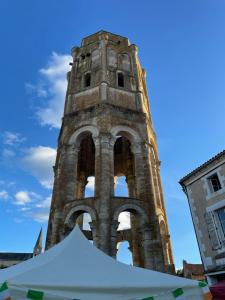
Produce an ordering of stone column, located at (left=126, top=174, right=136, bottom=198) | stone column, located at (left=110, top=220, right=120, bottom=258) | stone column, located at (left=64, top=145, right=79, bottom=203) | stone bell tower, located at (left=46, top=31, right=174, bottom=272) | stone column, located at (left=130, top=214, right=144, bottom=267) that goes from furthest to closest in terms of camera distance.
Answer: stone column, located at (left=126, top=174, right=136, bottom=198) → stone column, located at (left=130, top=214, right=144, bottom=267) → stone column, located at (left=64, top=145, right=79, bottom=203) → stone bell tower, located at (left=46, top=31, right=174, bottom=272) → stone column, located at (left=110, top=220, right=120, bottom=258)

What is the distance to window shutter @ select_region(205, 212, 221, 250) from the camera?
9.77 metres

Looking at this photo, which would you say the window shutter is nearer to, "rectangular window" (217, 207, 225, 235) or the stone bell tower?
"rectangular window" (217, 207, 225, 235)

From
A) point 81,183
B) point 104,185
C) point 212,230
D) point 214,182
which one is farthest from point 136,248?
point 214,182

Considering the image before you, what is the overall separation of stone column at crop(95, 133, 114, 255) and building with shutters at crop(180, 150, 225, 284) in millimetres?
4140

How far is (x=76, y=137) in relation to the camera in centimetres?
1694

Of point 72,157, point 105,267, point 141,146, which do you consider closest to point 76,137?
point 72,157

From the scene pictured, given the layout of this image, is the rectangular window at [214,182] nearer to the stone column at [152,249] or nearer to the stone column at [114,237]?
the stone column at [152,249]

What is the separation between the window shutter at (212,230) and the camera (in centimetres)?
977

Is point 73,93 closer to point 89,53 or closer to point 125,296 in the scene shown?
point 89,53

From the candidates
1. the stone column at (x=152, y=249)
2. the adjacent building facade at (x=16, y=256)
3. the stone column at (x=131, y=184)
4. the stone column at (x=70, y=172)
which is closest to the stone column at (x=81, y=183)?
the stone column at (x=131, y=184)

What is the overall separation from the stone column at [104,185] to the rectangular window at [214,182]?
5200mm

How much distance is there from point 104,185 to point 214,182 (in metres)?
5.69

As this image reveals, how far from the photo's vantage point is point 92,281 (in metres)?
3.75

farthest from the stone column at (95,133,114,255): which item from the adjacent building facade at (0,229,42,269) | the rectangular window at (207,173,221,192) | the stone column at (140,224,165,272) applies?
the adjacent building facade at (0,229,42,269)
